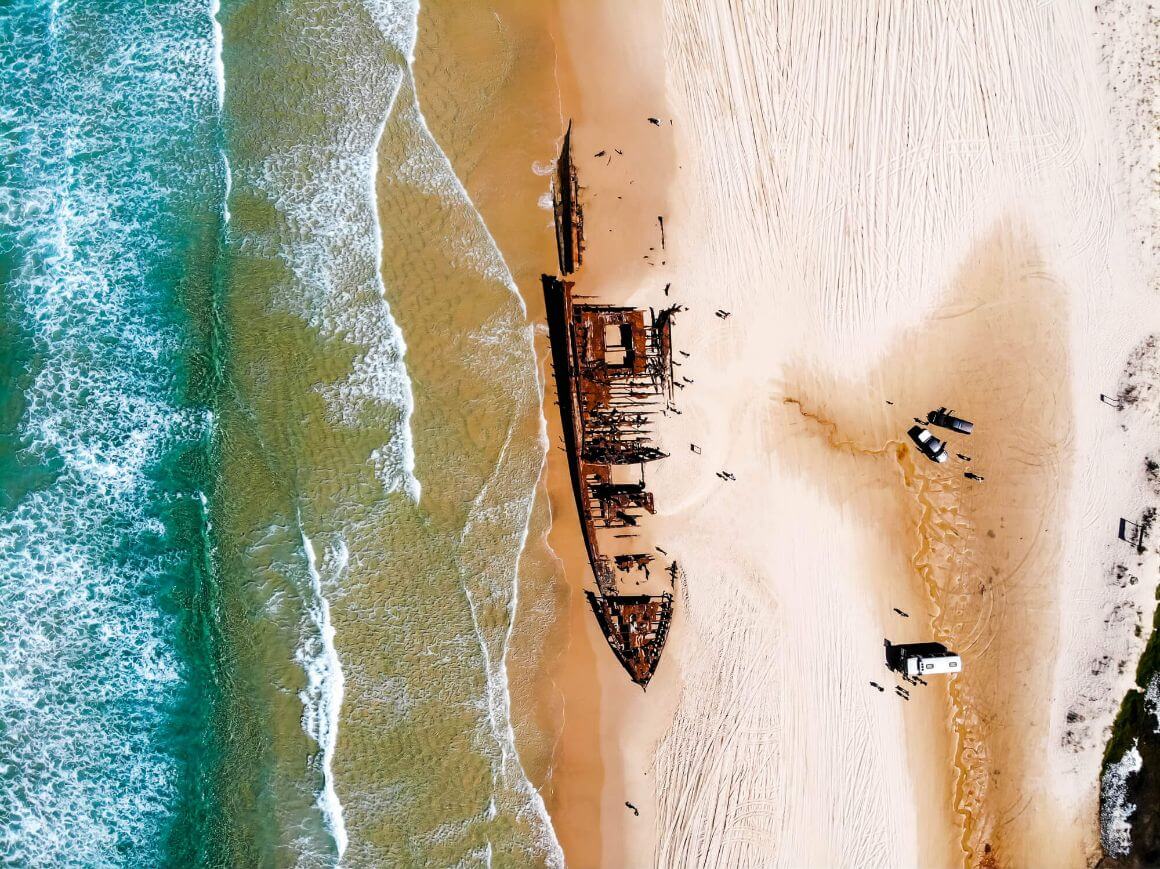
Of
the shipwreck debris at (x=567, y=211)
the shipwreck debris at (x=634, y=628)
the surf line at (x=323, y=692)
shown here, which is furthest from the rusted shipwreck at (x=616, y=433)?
the surf line at (x=323, y=692)

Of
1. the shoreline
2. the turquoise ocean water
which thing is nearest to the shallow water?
the turquoise ocean water

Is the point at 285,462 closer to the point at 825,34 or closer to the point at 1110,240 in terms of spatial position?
the point at 825,34

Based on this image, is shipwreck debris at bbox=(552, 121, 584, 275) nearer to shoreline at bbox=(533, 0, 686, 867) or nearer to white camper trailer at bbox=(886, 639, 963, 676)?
shoreline at bbox=(533, 0, 686, 867)

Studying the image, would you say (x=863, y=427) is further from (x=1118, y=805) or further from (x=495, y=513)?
(x=1118, y=805)

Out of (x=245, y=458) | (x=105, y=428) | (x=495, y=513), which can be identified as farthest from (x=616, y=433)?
(x=105, y=428)

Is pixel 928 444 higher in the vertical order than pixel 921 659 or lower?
higher

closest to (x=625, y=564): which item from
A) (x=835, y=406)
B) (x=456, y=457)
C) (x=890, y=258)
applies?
(x=456, y=457)

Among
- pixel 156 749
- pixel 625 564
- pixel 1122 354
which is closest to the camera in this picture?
pixel 156 749

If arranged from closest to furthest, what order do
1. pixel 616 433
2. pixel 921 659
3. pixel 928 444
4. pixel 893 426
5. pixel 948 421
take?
pixel 616 433, pixel 921 659, pixel 928 444, pixel 948 421, pixel 893 426
